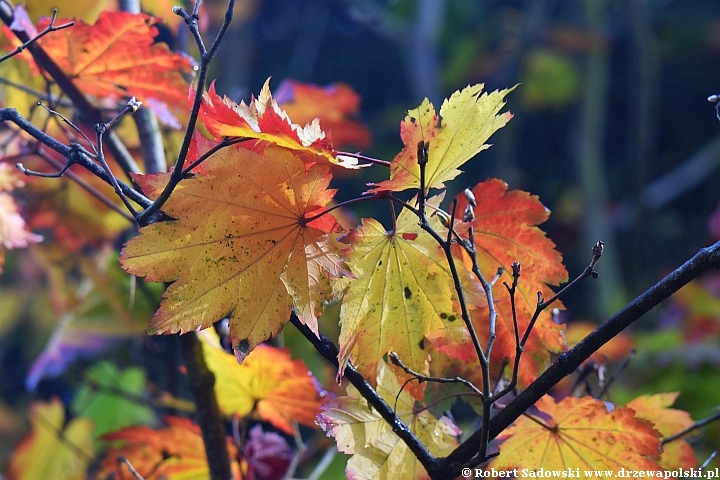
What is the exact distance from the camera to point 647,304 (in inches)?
13.9

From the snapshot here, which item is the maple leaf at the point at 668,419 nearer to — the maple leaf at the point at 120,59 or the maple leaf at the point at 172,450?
the maple leaf at the point at 172,450

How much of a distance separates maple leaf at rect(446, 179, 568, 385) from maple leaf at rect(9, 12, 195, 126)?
1.02 feet

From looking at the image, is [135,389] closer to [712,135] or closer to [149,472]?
[149,472]

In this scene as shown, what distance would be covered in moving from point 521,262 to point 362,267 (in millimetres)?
134

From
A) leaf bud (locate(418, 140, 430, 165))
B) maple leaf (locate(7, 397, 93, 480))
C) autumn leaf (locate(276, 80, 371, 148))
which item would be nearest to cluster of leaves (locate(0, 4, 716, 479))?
leaf bud (locate(418, 140, 430, 165))

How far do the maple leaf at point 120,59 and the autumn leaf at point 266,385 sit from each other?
9.6 inches

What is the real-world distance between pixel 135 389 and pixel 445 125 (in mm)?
981

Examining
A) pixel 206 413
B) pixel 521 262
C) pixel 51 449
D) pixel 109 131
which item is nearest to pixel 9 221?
pixel 109 131

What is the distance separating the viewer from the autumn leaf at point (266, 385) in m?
0.55

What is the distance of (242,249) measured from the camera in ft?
1.34

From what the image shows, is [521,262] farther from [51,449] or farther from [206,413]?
[51,449]

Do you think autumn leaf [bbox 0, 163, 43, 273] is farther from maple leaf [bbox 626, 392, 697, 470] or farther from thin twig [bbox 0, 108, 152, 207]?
maple leaf [bbox 626, 392, 697, 470]

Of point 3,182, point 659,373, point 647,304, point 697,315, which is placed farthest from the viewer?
point 697,315

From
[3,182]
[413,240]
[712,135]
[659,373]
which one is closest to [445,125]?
[413,240]
